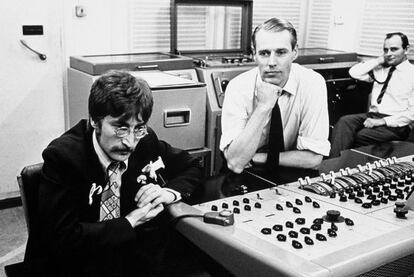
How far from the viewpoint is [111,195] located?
157 centimetres

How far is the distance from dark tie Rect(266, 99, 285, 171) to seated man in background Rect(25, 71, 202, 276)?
1.73 feet

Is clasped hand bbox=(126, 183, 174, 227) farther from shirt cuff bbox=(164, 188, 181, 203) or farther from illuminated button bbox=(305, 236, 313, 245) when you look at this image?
illuminated button bbox=(305, 236, 313, 245)

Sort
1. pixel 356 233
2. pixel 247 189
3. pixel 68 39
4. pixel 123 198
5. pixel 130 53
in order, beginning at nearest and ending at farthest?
1. pixel 356 233
2. pixel 123 198
3. pixel 247 189
4. pixel 68 39
5. pixel 130 53

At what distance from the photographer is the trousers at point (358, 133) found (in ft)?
12.1

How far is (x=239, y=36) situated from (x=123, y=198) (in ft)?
9.83

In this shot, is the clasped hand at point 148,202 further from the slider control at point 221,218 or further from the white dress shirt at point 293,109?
the white dress shirt at point 293,109

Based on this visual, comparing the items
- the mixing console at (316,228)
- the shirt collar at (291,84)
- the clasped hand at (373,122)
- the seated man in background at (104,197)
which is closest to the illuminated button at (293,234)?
the mixing console at (316,228)

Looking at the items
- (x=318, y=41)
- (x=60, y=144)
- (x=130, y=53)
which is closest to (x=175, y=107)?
(x=130, y=53)

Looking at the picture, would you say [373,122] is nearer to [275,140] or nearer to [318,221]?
[275,140]

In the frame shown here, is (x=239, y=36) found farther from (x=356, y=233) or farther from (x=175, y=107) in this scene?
(x=356, y=233)

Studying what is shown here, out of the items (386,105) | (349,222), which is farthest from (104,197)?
(386,105)

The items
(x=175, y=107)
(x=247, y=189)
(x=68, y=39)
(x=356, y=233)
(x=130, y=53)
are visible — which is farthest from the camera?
(x=130, y=53)

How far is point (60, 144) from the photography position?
1481 mm

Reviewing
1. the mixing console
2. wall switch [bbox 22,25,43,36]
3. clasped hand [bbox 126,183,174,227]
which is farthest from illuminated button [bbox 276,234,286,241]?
wall switch [bbox 22,25,43,36]
